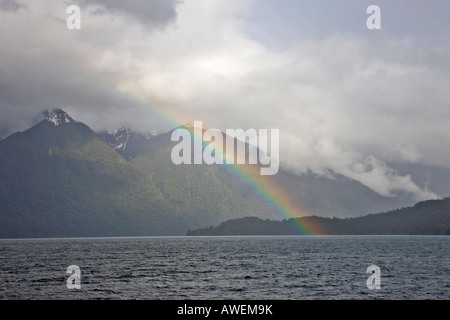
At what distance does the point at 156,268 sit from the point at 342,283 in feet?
158

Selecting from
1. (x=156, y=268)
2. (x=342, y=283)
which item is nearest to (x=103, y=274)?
(x=156, y=268)

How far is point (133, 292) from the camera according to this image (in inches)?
3250
